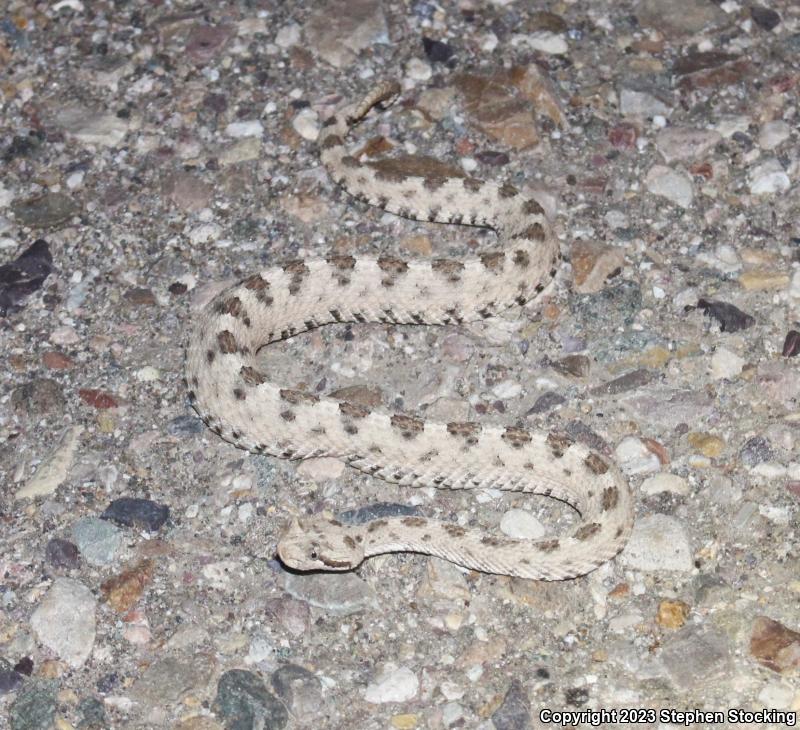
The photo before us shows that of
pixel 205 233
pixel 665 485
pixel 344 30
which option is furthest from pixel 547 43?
pixel 665 485

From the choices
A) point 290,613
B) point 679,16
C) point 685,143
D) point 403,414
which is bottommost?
point 290,613

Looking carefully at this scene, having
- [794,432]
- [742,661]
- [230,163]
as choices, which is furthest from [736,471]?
[230,163]

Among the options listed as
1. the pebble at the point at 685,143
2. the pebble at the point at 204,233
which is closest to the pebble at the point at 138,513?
the pebble at the point at 204,233

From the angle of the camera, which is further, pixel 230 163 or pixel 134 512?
pixel 230 163

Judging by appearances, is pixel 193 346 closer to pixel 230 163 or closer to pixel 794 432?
pixel 230 163

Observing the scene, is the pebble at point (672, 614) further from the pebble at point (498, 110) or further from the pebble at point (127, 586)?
the pebble at point (498, 110)

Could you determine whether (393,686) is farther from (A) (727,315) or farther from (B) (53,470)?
(A) (727,315)
